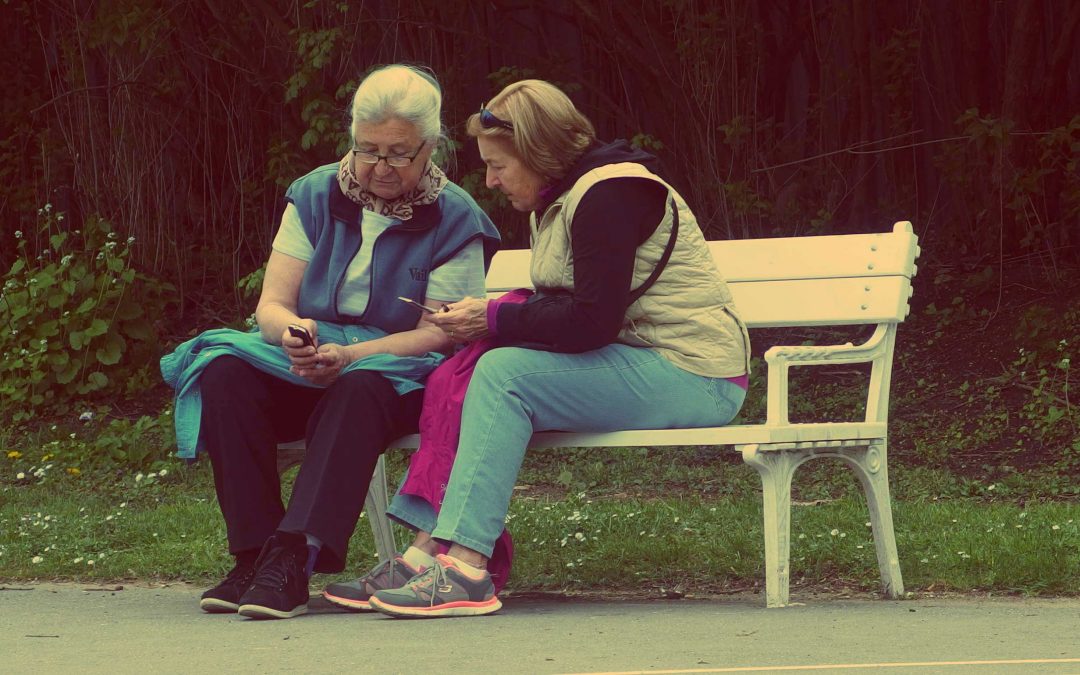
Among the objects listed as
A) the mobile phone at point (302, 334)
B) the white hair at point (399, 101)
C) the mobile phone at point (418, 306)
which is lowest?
the mobile phone at point (302, 334)

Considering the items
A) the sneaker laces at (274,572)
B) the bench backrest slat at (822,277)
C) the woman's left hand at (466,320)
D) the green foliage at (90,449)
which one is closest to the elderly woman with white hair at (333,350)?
the sneaker laces at (274,572)

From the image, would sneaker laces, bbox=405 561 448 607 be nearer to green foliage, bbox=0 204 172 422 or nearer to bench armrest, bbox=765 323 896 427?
bench armrest, bbox=765 323 896 427

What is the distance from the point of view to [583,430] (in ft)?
13.3

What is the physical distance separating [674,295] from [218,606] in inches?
52.2

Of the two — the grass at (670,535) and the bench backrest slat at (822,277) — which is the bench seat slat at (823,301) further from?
the grass at (670,535)

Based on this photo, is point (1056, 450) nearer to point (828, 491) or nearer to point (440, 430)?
point (828, 491)

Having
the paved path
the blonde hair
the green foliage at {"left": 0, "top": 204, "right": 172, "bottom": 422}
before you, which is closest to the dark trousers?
the paved path

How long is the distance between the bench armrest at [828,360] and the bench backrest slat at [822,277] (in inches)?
3.5

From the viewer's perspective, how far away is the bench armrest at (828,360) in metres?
4.07

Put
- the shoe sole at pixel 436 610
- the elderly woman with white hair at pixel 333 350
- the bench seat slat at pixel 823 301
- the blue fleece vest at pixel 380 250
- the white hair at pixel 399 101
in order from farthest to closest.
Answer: the bench seat slat at pixel 823 301, the blue fleece vest at pixel 380 250, the white hair at pixel 399 101, the elderly woman with white hair at pixel 333 350, the shoe sole at pixel 436 610

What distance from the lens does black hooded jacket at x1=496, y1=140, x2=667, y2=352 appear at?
3896mm

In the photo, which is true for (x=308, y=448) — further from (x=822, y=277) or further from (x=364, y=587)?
(x=822, y=277)

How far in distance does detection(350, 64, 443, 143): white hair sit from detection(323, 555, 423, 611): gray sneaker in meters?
1.09

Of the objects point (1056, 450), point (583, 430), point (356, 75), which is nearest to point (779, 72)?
point (356, 75)
